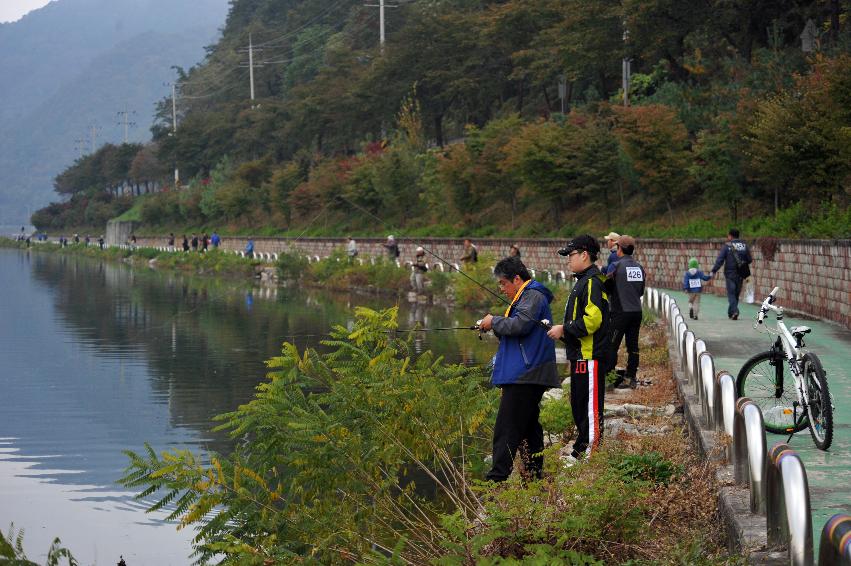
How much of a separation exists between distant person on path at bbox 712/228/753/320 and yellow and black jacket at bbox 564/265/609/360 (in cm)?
1207

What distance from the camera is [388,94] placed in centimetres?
6750

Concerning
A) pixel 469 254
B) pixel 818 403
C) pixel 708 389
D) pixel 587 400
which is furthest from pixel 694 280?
pixel 469 254

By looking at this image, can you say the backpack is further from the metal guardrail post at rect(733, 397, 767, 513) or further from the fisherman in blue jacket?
the metal guardrail post at rect(733, 397, 767, 513)

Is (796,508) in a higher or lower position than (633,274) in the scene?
lower

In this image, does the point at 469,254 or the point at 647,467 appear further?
the point at 469,254

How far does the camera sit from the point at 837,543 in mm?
5066

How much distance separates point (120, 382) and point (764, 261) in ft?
44.8

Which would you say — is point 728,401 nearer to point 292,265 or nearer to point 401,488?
point 401,488

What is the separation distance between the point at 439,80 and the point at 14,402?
142 feet

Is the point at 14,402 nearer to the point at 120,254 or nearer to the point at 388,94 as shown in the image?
the point at 388,94

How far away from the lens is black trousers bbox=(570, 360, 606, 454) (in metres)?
9.91

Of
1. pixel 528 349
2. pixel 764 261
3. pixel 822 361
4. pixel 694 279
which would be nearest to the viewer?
pixel 528 349

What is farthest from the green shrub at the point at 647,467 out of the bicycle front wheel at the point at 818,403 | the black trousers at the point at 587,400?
the bicycle front wheel at the point at 818,403

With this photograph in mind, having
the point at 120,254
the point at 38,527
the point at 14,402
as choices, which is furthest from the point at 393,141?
the point at 38,527
